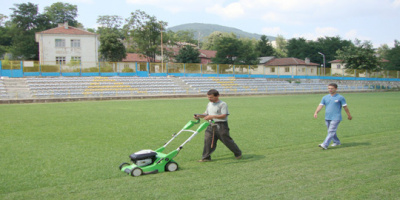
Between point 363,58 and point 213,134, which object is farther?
point 363,58

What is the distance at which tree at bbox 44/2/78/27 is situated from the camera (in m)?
67.8

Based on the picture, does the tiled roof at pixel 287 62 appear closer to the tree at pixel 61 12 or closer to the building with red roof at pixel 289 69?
the building with red roof at pixel 289 69

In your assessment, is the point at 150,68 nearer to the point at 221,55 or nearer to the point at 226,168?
the point at 221,55

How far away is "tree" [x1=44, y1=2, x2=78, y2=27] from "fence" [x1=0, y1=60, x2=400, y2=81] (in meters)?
39.6

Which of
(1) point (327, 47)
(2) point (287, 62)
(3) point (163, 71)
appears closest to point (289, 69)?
(2) point (287, 62)

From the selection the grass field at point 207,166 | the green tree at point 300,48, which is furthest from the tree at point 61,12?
the grass field at point 207,166

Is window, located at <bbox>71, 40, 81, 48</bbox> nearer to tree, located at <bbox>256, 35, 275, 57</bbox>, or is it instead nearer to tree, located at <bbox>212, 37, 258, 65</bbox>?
tree, located at <bbox>212, 37, 258, 65</bbox>

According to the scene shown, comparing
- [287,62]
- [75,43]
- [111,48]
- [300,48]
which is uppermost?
[300,48]

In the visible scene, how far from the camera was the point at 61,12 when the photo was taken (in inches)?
2697

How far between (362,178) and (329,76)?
4942 centimetres

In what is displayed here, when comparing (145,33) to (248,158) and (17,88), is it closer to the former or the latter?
(17,88)

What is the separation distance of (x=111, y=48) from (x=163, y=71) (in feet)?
52.4

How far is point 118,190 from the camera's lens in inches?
179

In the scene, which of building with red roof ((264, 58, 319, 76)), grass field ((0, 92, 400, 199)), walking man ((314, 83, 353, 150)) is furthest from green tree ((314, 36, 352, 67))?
walking man ((314, 83, 353, 150))
